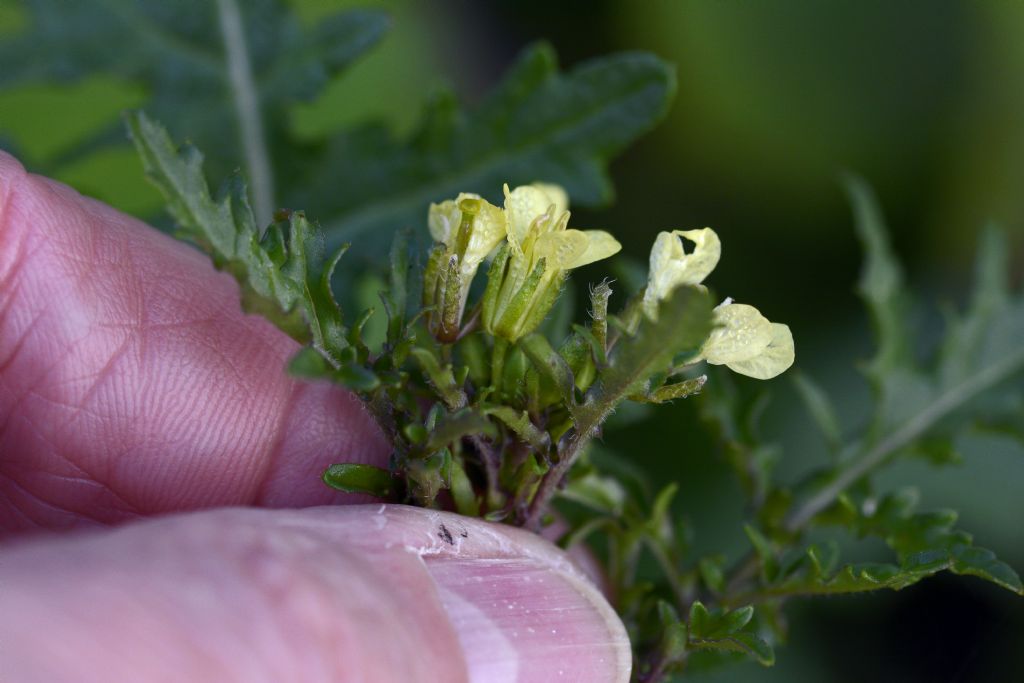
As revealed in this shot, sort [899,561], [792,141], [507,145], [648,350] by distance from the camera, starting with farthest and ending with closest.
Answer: [792,141], [507,145], [899,561], [648,350]

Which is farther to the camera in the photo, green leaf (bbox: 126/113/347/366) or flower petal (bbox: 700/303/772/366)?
flower petal (bbox: 700/303/772/366)

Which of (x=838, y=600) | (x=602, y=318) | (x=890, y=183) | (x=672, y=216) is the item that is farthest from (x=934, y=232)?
(x=602, y=318)

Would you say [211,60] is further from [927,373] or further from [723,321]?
[927,373]

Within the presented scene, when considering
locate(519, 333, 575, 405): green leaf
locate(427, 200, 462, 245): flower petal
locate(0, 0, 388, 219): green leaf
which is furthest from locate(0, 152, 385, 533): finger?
locate(0, 0, 388, 219): green leaf

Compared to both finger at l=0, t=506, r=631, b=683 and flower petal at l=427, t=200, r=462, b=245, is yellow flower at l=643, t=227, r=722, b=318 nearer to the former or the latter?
flower petal at l=427, t=200, r=462, b=245

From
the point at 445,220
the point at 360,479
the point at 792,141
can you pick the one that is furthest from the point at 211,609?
the point at 792,141

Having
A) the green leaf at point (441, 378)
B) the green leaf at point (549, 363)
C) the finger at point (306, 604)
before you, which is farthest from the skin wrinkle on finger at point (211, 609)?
the green leaf at point (549, 363)
